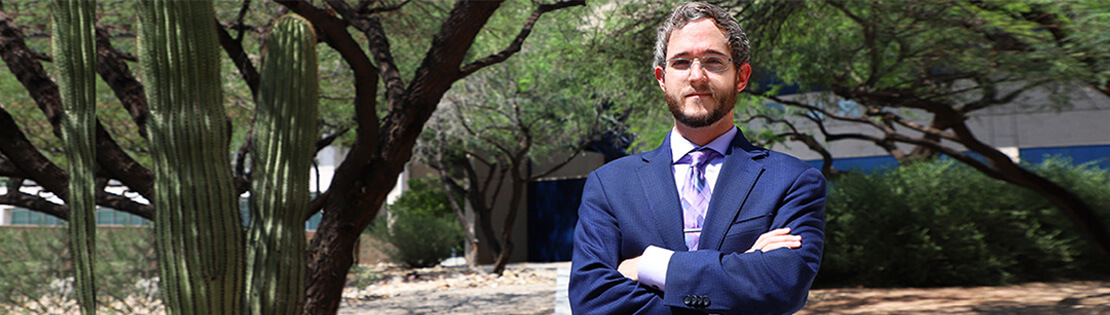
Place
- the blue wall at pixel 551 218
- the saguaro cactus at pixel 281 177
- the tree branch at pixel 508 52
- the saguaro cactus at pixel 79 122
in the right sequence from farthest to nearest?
the blue wall at pixel 551 218
the tree branch at pixel 508 52
the saguaro cactus at pixel 281 177
the saguaro cactus at pixel 79 122

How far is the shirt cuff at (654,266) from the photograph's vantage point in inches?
61.7

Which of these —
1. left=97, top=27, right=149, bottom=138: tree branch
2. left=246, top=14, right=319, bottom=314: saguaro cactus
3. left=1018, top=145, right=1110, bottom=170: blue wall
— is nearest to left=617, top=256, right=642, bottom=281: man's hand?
left=246, top=14, right=319, bottom=314: saguaro cactus

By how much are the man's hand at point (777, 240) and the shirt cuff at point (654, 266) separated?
6.8 inches

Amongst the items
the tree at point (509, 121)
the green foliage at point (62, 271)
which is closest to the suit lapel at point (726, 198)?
the green foliage at point (62, 271)

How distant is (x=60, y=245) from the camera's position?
29.0 ft

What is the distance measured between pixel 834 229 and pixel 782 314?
12.2 m

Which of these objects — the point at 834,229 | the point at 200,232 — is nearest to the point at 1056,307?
the point at 834,229

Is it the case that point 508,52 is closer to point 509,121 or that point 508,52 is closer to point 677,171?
point 677,171

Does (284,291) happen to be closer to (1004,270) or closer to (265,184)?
(265,184)

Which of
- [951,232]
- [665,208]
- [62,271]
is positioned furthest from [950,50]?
[62,271]

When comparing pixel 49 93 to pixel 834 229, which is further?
pixel 834 229

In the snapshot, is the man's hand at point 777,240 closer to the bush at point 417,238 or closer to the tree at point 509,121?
the tree at point 509,121

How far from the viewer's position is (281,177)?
5.29 metres

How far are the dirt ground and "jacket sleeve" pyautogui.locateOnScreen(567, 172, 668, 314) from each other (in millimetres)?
8707
